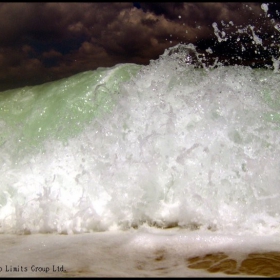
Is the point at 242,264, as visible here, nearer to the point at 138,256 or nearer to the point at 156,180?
the point at 138,256

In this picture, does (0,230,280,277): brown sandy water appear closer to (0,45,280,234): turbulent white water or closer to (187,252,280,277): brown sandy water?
(187,252,280,277): brown sandy water

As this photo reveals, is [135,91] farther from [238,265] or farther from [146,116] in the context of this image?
[238,265]

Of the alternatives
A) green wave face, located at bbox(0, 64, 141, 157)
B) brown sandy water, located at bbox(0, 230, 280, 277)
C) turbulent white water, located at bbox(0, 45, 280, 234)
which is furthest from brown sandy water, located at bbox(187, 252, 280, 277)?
green wave face, located at bbox(0, 64, 141, 157)

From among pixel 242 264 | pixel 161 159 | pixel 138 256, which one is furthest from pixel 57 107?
pixel 242 264

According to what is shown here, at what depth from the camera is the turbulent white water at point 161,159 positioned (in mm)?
3156

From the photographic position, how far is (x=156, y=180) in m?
3.34

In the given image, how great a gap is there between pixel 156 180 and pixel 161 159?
20 centimetres

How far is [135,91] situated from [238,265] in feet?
7.17

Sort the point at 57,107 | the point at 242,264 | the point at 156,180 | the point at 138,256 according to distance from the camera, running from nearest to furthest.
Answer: the point at 242,264
the point at 138,256
the point at 156,180
the point at 57,107

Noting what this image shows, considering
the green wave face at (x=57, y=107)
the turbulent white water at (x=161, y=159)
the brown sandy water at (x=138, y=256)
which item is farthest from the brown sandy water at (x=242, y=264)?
the green wave face at (x=57, y=107)

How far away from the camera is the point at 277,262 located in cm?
226

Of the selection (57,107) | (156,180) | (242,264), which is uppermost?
(57,107)

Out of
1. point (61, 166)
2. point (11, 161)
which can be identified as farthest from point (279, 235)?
point (11, 161)

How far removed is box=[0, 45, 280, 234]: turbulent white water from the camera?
3.16 metres
